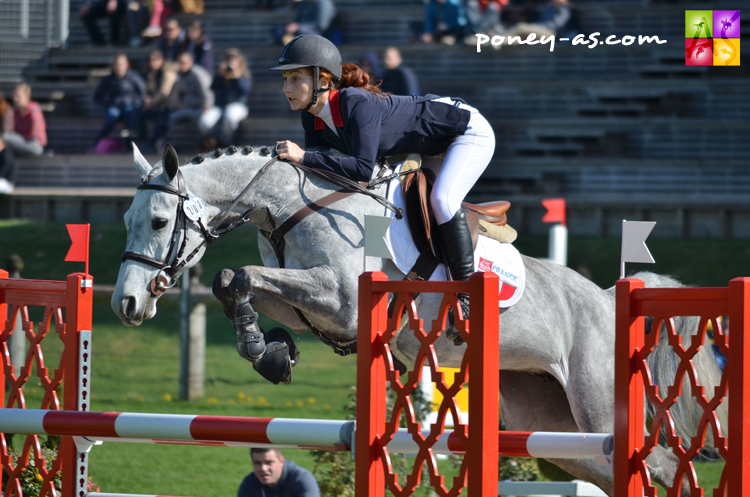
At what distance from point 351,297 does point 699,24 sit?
25.3ft

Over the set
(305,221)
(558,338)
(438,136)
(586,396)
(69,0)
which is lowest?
(586,396)

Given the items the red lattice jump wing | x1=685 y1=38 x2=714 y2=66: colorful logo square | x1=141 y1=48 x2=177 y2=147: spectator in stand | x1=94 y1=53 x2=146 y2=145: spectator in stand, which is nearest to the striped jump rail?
the red lattice jump wing

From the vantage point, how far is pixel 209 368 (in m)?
7.60

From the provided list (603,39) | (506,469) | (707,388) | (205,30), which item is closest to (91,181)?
(205,30)

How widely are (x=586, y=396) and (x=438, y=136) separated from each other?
119 cm

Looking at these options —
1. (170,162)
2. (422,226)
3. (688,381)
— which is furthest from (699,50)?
(170,162)

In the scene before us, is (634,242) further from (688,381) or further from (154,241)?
(154,241)

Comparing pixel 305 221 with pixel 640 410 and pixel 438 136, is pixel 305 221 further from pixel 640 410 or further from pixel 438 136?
pixel 640 410

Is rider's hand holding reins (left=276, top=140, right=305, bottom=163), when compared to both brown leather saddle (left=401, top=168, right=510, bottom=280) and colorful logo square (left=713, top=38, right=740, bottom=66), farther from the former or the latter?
colorful logo square (left=713, top=38, right=740, bottom=66)

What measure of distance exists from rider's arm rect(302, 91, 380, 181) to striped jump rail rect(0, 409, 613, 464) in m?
0.94

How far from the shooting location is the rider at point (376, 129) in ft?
10.2

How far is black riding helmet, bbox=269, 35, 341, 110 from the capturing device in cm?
313

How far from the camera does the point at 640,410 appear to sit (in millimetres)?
2367

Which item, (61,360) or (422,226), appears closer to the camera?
(61,360)
